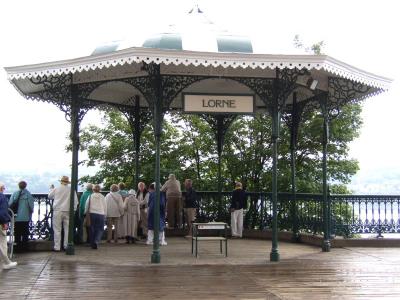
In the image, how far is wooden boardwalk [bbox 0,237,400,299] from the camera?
8.02 meters

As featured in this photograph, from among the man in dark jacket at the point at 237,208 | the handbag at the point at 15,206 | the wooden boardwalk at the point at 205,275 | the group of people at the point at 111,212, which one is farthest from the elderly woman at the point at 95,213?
the man in dark jacket at the point at 237,208

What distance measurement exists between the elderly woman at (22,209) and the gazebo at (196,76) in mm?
1047

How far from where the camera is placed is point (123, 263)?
10844mm

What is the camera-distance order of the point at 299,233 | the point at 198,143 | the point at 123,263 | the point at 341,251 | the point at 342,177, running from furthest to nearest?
the point at 198,143 → the point at 342,177 → the point at 299,233 → the point at 341,251 → the point at 123,263

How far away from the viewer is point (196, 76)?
11.5m

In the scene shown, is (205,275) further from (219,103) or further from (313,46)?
(313,46)

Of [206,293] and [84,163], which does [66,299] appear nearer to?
[206,293]

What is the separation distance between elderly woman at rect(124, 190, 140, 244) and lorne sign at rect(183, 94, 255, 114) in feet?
13.2

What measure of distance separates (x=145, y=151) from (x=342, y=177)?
311 inches

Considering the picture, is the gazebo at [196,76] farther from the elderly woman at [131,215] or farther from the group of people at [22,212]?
the elderly woman at [131,215]

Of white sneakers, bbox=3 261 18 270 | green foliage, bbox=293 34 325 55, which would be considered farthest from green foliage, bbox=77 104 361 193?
white sneakers, bbox=3 261 18 270

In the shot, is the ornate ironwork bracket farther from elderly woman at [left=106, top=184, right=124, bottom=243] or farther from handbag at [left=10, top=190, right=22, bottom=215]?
handbag at [left=10, top=190, right=22, bottom=215]

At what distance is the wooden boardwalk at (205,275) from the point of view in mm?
8016

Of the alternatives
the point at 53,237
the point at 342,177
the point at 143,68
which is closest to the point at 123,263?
the point at 53,237
